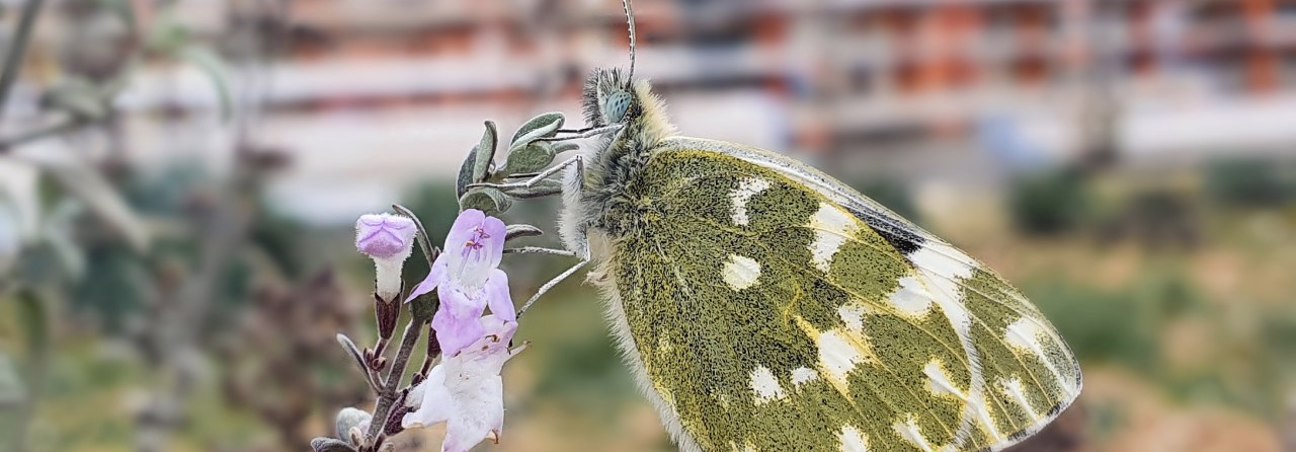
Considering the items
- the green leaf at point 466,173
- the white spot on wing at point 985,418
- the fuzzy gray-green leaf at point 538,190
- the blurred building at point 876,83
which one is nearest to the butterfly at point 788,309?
the white spot on wing at point 985,418

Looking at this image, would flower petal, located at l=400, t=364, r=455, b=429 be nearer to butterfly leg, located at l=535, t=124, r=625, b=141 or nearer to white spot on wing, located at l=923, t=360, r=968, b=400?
butterfly leg, located at l=535, t=124, r=625, b=141

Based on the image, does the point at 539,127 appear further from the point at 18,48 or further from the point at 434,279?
the point at 18,48

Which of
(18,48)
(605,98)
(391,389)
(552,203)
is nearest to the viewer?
(391,389)

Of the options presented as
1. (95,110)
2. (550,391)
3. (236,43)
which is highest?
(236,43)

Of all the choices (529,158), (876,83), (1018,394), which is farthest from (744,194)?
(876,83)

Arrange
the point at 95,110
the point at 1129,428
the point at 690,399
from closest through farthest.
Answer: the point at 690,399, the point at 95,110, the point at 1129,428

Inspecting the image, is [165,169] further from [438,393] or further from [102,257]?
[438,393]

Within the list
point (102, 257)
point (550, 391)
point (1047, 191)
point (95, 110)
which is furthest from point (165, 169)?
point (1047, 191)

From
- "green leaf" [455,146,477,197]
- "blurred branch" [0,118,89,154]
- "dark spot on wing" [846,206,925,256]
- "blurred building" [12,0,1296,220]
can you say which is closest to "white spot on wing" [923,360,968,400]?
"dark spot on wing" [846,206,925,256]
